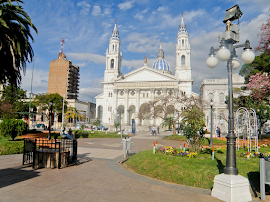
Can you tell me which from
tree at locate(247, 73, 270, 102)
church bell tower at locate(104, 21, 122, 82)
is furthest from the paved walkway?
church bell tower at locate(104, 21, 122, 82)

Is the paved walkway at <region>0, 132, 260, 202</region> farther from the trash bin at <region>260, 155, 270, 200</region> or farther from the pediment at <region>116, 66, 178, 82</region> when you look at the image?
the pediment at <region>116, 66, 178, 82</region>

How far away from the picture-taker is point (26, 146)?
373 inches

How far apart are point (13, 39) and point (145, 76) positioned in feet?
176

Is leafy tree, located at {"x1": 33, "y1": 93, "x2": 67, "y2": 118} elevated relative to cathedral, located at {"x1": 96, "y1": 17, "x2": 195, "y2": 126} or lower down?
lower down

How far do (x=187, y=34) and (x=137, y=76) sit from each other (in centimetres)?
2265

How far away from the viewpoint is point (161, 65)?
263 feet

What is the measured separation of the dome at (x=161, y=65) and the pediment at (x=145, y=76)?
618 inches

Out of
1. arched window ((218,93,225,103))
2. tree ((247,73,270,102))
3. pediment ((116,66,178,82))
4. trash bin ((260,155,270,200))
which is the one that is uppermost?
pediment ((116,66,178,82))

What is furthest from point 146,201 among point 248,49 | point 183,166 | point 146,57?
point 146,57

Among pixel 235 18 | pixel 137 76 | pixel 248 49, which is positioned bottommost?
pixel 248 49

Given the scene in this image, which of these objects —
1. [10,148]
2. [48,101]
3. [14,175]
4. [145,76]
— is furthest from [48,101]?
[14,175]

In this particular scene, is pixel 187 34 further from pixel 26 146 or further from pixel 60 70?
pixel 26 146

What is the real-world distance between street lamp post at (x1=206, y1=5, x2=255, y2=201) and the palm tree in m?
12.6

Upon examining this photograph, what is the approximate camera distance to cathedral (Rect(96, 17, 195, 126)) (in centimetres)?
6328
